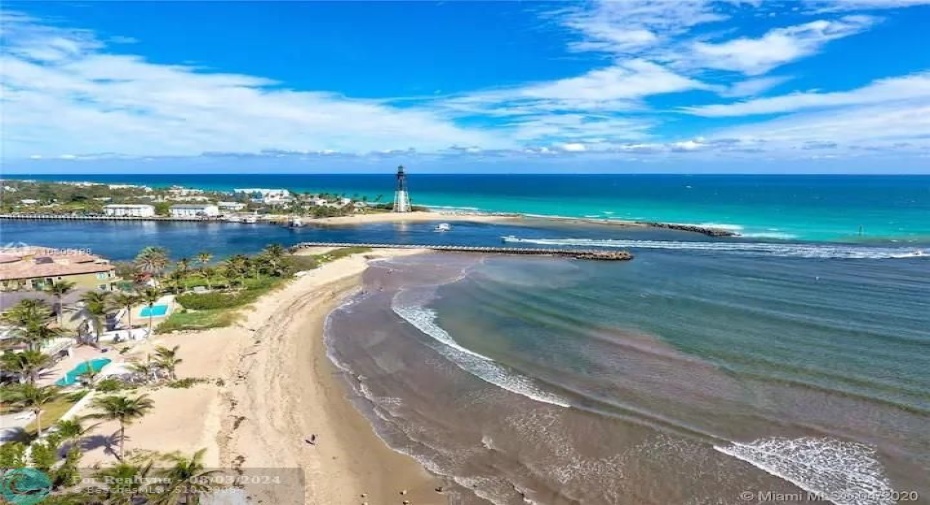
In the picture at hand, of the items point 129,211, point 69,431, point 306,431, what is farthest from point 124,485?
point 129,211

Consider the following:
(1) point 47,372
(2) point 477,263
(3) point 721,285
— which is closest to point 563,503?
(1) point 47,372

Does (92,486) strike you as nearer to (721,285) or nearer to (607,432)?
(607,432)

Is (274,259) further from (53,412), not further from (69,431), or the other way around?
(69,431)

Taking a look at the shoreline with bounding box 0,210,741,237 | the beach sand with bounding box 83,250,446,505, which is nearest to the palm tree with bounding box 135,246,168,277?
the beach sand with bounding box 83,250,446,505

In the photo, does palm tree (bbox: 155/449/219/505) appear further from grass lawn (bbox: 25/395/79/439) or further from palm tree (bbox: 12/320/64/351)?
→ palm tree (bbox: 12/320/64/351)

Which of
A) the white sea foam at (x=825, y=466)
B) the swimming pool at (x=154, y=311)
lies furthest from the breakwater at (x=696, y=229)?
the swimming pool at (x=154, y=311)
